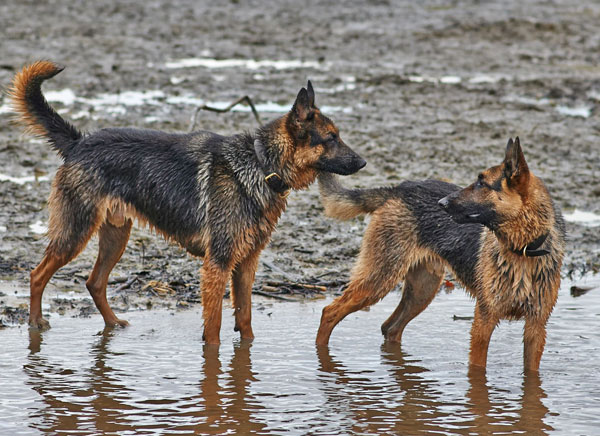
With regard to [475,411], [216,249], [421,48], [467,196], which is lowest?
[475,411]

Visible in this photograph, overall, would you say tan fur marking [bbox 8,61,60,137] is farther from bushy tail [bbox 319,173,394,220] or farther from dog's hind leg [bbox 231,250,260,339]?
bushy tail [bbox 319,173,394,220]

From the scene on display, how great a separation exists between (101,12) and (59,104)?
9516mm

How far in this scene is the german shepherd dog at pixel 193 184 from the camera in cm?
728

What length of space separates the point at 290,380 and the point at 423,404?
939 millimetres

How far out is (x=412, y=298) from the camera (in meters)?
7.53

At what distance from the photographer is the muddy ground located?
9391 millimetres

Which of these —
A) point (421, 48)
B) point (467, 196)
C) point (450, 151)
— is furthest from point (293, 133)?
point (421, 48)

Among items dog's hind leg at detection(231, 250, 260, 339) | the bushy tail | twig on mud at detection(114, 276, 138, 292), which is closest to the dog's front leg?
dog's hind leg at detection(231, 250, 260, 339)

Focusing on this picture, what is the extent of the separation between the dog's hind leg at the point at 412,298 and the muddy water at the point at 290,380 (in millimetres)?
136

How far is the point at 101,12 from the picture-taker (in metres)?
23.6

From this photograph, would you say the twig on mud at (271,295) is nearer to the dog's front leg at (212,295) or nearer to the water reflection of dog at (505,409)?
the dog's front leg at (212,295)

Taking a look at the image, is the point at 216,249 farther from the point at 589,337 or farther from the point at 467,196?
the point at 589,337

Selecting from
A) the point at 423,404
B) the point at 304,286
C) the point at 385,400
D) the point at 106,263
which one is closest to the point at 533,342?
the point at 423,404

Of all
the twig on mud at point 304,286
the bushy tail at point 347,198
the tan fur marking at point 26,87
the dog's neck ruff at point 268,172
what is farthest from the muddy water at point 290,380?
the tan fur marking at point 26,87
